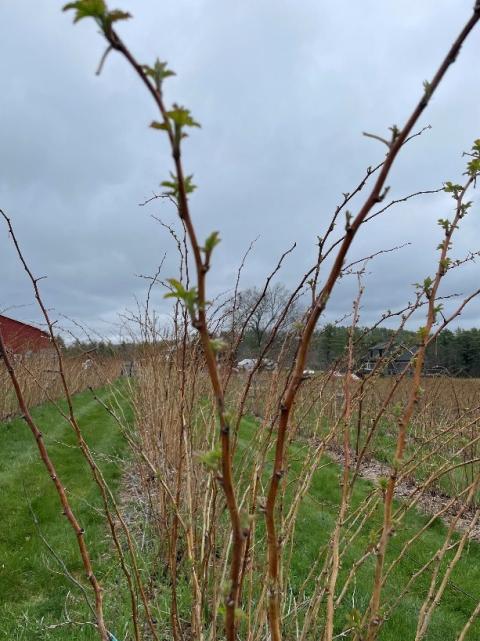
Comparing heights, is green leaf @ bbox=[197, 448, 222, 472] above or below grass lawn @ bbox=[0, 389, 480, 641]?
above

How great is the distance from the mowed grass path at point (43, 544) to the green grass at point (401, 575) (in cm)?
159

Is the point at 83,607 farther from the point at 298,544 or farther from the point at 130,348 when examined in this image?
the point at 130,348

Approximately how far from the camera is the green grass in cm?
388

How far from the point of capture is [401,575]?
4.91 metres

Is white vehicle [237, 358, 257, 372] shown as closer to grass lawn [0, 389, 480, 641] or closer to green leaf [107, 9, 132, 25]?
grass lawn [0, 389, 480, 641]

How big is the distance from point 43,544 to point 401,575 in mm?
3524

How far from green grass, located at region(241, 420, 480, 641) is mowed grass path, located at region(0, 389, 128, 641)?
159 centimetres

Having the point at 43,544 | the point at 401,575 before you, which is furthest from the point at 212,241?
the point at 401,575

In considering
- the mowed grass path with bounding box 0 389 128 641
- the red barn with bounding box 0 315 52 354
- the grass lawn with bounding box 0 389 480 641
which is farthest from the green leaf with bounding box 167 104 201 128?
the red barn with bounding box 0 315 52 354

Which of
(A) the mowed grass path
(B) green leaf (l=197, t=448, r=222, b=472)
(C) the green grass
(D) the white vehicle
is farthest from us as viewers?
(D) the white vehicle

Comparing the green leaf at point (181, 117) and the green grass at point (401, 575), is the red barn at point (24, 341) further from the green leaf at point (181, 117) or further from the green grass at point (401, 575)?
the green grass at point (401, 575)

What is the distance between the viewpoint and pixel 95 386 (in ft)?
74.0

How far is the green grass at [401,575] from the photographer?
3875mm

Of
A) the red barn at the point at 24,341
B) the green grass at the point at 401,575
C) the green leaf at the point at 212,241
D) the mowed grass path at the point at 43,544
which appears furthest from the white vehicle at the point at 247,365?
the green leaf at the point at 212,241
